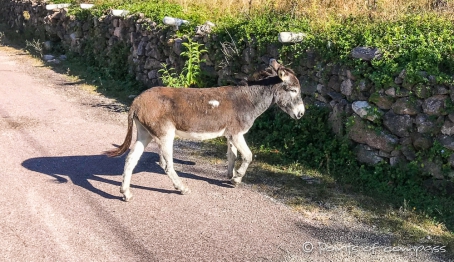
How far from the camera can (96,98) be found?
1203 cm

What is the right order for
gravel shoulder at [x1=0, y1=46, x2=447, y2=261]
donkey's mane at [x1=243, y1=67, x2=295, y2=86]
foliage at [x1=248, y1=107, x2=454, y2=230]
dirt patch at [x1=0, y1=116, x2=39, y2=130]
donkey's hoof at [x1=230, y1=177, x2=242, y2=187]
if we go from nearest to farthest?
1. gravel shoulder at [x1=0, y1=46, x2=447, y2=261]
2. foliage at [x1=248, y1=107, x2=454, y2=230]
3. donkey's hoof at [x1=230, y1=177, x2=242, y2=187]
4. donkey's mane at [x1=243, y1=67, x2=295, y2=86]
5. dirt patch at [x1=0, y1=116, x2=39, y2=130]

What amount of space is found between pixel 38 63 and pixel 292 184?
452 inches

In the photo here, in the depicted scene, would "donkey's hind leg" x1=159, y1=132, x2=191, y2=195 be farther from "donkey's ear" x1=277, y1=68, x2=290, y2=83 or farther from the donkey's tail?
"donkey's ear" x1=277, y1=68, x2=290, y2=83

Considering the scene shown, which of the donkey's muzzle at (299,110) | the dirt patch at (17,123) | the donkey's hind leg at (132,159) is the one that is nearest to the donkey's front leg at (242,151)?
the donkey's muzzle at (299,110)

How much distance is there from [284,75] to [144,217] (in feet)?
8.59

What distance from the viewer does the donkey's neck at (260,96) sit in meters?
7.12

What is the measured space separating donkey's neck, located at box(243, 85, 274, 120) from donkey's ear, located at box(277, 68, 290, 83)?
0.67ft

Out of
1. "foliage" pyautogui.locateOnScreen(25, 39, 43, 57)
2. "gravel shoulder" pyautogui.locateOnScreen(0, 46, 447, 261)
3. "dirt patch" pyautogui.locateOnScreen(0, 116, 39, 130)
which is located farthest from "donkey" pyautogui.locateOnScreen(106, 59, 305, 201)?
"foliage" pyautogui.locateOnScreen(25, 39, 43, 57)

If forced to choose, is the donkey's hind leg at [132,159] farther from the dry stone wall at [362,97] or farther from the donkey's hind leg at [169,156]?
the dry stone wall at [362,97]

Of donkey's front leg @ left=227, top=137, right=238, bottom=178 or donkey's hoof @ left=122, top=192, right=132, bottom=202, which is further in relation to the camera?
donkey's front leg @ left=227, top=137, right=238, bottom=178

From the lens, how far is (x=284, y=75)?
7.04m

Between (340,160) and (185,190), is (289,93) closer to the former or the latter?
(340,160)

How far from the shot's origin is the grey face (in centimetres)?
708

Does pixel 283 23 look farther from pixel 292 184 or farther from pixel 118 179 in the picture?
pixel 118 179
